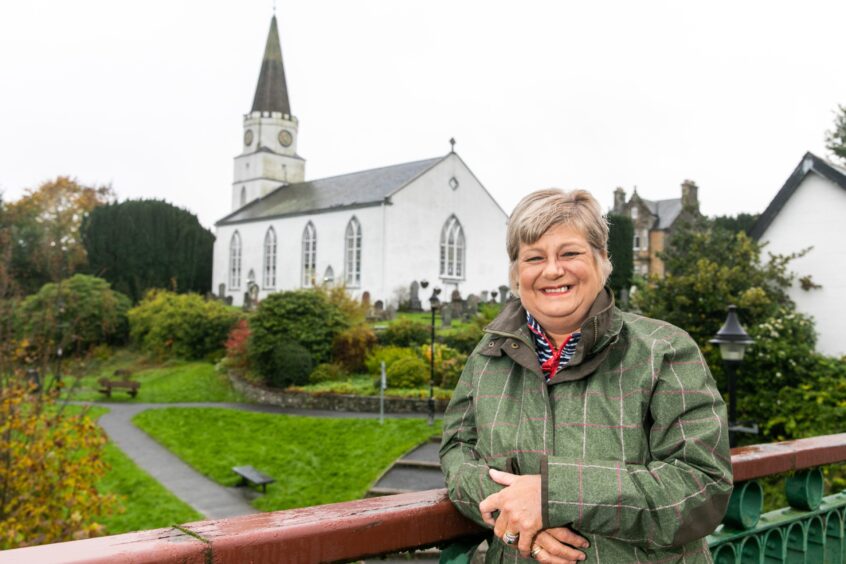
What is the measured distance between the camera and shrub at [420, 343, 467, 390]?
21.5 m

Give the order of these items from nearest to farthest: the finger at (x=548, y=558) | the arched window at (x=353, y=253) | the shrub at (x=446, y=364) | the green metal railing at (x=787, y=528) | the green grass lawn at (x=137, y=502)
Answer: the finger at (x=548, y=558) → the green metal railing at (x=787, y=528) → the green grass lawn at (x=137, y=502) → the shrub at (x=446, y=364) → the arched window at (x=353, y=253)

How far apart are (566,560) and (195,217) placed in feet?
190

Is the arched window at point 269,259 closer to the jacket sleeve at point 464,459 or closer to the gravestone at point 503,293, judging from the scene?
the gravestone at point 503,293

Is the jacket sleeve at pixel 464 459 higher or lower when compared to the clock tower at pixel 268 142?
lower

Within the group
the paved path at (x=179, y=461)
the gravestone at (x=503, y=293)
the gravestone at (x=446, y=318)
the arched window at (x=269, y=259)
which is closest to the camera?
the paved path at (x=179, y=461)

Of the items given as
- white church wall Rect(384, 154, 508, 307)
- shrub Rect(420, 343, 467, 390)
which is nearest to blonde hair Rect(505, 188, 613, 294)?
shrub Rect(420, 343, 467, 390)

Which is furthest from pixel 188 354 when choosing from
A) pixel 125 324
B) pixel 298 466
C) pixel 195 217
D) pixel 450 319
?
pixel 195 217

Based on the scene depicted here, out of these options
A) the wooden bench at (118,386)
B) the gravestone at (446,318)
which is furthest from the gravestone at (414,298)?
the wooden bench at (118,386)

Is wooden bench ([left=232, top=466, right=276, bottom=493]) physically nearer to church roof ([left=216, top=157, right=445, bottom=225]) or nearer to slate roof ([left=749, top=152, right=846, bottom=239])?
slate roof ([left=749, top=152, right=846, bottom=239])

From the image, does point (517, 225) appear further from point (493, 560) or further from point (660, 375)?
point (493, 560)

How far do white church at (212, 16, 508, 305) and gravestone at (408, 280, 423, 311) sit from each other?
2.35 ft

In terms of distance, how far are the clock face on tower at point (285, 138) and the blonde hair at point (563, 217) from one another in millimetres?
55242

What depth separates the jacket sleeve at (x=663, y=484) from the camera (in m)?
1.66

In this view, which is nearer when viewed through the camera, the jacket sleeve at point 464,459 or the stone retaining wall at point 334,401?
the jacket sleeve at point 464,459
